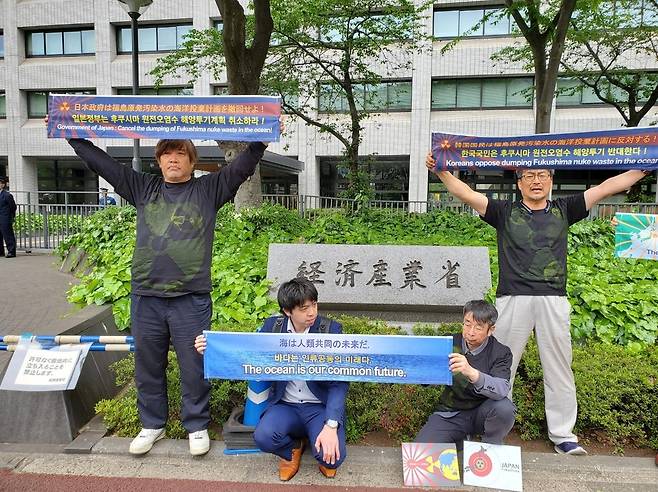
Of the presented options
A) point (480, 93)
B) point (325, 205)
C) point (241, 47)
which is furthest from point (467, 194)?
point (480, 93)

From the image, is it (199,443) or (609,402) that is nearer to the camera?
(199,443)

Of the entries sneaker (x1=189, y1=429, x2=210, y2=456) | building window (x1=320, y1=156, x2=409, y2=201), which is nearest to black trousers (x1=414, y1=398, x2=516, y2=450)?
sneaker (x1=189, y1=429, x2=210, y2=456)

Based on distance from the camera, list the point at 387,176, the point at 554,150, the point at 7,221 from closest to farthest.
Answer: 1. the point at 554,150
2. the point at 7,221
3. the point at 387,176

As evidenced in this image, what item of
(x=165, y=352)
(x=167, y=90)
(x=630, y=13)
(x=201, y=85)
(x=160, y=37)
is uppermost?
(x=160, y=37)

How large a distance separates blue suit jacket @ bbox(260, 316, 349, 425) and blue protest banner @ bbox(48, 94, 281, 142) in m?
1.23

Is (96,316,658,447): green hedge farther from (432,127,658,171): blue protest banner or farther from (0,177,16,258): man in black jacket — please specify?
(0,177,16,258): man in black jacket

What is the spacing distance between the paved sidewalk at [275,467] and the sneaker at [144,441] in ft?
0.19

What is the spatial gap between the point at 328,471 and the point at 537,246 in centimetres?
194

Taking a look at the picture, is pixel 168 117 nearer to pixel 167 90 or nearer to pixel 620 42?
pixel 620 42

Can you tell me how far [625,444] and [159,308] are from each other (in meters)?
3.29

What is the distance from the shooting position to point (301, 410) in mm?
2889

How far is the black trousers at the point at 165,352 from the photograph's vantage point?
2.94 meters

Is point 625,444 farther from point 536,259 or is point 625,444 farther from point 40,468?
point 40,468

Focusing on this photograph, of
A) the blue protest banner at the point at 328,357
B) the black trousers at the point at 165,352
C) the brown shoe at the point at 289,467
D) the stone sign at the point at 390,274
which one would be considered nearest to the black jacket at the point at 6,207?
the stone sign at the point at 390,274
